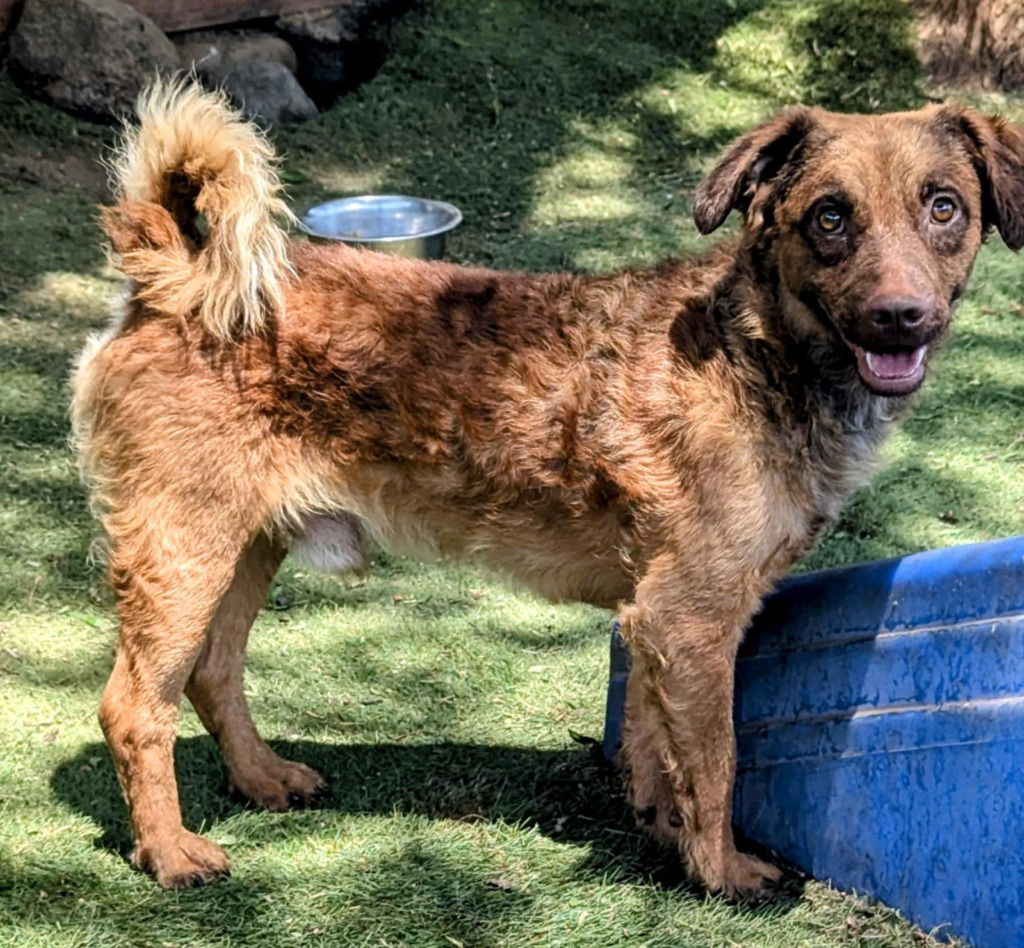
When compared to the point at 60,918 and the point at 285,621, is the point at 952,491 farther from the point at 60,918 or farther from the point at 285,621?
the point at 60,918

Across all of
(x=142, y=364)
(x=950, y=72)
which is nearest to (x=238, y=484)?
(x=142, y=364)

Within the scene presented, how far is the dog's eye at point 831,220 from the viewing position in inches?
135

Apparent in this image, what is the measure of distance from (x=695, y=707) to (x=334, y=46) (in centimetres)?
745

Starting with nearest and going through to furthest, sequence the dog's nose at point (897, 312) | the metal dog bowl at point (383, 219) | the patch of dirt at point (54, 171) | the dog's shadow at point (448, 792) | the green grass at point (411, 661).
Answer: the dog's nose at point (897, 312)
the green grass at point (411, 661)
the dog's shadow at point (448, 792)
the metal dog bowl at point (383, 219)
the patch of dirt at point (54, 171)

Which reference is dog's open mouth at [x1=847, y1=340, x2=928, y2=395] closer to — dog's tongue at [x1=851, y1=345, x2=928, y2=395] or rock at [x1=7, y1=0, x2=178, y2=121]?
dog's tongue at [x1=851, y1=345, x2=928, y2=395]

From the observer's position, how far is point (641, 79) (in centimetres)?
1005

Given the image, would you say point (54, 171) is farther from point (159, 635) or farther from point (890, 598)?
point (890, 598)

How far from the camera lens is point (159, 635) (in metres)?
3.77

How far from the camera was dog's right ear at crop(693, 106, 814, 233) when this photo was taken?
354 cm

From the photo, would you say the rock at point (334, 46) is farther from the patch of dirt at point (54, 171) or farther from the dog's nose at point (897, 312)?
the dog's nose at point (897, 312)

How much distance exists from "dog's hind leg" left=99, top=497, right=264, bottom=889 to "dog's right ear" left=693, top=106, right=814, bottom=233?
1437 mm

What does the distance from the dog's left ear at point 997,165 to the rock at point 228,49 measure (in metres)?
6.73

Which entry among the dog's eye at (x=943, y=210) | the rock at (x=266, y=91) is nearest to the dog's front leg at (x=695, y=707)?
the dog's eye at (x=943, y=210)

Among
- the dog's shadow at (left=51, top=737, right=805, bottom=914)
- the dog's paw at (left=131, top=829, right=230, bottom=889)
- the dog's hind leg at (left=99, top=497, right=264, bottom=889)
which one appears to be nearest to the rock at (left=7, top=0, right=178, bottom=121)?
the dog's shadow at (left=51, top=737, right=805, bottom=914)
